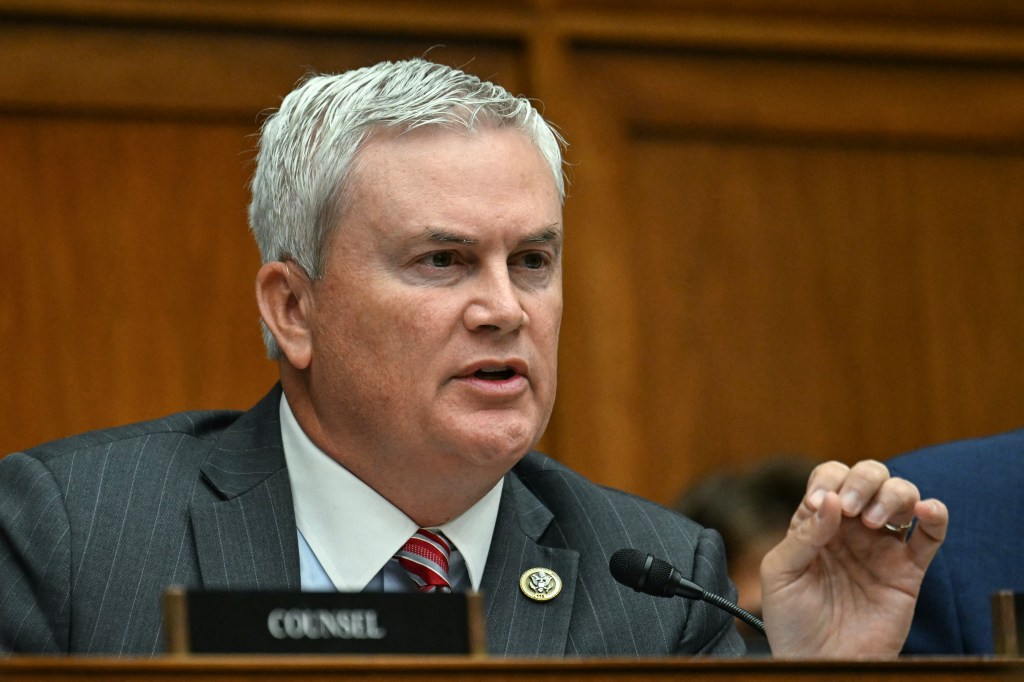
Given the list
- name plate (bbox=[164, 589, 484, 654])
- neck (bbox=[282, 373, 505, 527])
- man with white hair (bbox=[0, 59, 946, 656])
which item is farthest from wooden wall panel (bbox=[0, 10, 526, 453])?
name plate (bbox=[164, 589, 484, 654])

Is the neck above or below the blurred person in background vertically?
above

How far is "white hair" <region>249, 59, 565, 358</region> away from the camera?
2.30 metres

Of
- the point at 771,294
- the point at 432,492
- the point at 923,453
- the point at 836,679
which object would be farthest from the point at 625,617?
the point at 771,294

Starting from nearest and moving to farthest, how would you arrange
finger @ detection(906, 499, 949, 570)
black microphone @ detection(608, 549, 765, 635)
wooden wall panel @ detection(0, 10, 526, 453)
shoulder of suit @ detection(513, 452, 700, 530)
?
black microphone @ detection(608, 549, 765, 635) → finger @ detection(906, 499, 949, 570) → shoulder of suit @ detection(513, 452, 700, 530) → wooden wall panel @ detection(0, 10, 526, 453)

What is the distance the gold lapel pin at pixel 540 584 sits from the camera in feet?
7.55

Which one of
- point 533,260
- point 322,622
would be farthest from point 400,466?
point 322,622

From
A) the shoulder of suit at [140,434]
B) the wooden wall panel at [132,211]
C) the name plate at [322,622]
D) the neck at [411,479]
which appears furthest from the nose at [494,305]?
the wooden wall panel at [132,211]

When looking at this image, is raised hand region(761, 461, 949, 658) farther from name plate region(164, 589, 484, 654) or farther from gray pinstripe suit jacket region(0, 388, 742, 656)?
name plate region(164, 589, 484, 654)

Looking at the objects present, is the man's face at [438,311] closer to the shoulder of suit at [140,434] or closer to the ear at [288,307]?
the ear at [288,307]

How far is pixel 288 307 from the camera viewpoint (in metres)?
2.40

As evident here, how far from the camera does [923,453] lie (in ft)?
8.38

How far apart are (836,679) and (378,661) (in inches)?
15.9

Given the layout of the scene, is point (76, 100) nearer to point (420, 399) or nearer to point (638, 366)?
point (638, 366)

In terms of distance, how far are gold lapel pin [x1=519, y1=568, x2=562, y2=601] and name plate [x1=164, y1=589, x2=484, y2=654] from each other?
33.5 inches
